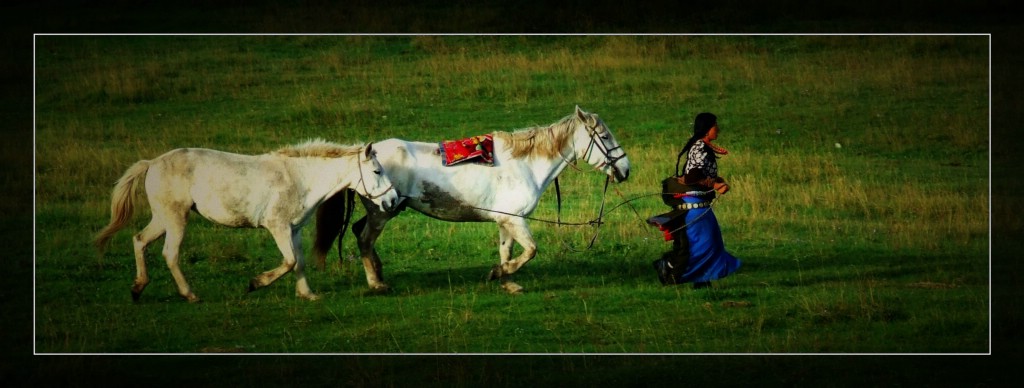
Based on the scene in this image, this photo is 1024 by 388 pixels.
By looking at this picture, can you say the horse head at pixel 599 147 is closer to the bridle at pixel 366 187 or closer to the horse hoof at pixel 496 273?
the horse hoof at pixel 496 273

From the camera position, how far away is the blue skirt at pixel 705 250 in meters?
14.3

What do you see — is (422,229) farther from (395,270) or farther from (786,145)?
(786,145)

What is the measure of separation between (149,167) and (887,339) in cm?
687

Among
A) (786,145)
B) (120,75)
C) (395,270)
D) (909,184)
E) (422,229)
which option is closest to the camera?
(395,270)

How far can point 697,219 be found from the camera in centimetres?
1427

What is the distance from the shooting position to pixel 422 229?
59.4ft

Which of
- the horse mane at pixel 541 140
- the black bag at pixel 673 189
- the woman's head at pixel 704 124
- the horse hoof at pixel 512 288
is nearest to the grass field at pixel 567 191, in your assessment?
the horse hoof at pixel 512 288

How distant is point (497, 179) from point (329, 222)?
174cm

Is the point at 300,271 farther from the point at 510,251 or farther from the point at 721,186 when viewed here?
the point at 721,186

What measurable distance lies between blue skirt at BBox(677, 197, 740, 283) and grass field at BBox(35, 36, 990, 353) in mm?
213

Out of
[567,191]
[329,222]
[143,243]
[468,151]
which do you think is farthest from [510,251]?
[567,191]

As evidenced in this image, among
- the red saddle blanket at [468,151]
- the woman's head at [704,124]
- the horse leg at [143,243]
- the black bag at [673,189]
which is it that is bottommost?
the horse leg at [143,243]

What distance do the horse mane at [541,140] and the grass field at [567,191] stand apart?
4.50ft
